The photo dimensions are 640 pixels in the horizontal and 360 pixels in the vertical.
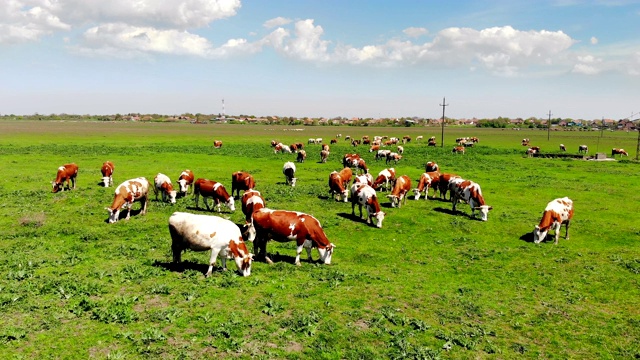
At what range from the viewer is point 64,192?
27.1 m

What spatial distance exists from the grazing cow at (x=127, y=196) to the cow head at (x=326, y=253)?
1151 centimetres

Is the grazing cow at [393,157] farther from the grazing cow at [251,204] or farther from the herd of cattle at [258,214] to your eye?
the grazing cow at [251,204]

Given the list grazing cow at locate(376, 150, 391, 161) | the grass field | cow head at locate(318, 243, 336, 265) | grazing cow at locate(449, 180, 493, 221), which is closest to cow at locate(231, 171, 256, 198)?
the grass field

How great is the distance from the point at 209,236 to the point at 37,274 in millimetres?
5927

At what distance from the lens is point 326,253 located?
49.2 feet

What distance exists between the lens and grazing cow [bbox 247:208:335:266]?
1480cm

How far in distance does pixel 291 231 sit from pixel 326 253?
5.29 feet

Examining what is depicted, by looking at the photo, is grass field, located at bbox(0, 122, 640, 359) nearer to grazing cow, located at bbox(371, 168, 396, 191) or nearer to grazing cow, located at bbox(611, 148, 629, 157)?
grazing cow, located at bbox(371, 168, 396, 191)

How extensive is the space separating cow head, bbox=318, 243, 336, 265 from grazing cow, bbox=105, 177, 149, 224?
11.5 m

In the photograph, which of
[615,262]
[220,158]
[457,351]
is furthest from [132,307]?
[220,158]

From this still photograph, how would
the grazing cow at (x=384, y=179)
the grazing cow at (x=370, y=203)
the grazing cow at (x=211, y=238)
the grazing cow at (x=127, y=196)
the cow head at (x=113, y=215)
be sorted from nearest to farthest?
the grazing cow at (x=211, y=238) < the cow head at (x=113, y=215) < the grazing cow at (x=127, y=196) < the grazing cow at (x=370, y=203) < the grazing cow at (x=384, y=179)

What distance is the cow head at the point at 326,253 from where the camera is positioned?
14.9 m

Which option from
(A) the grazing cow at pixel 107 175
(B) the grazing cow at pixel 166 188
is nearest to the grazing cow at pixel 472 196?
(B) the grazing cow at pixel 166 188

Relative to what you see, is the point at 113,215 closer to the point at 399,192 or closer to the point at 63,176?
the point at 63,176
